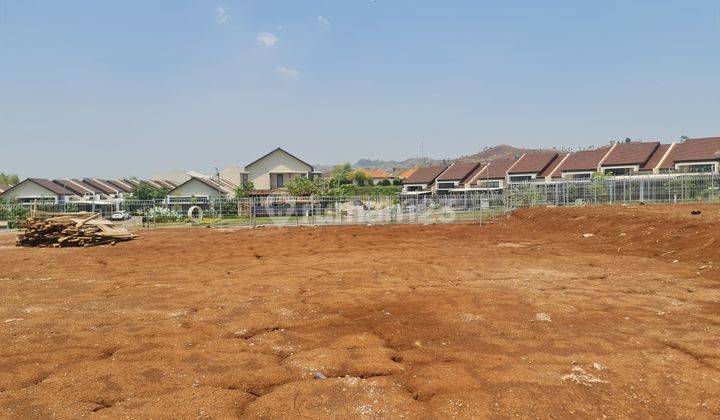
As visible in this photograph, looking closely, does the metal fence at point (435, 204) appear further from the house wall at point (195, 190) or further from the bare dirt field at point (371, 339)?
the bare dirt field at point (371, 339)

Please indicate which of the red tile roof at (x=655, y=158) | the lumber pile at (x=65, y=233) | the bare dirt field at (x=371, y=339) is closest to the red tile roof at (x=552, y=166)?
the red tile roof at (x=655, y=158)

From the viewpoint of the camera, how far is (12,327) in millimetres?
5957

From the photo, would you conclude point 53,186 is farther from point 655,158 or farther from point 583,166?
point 655,158

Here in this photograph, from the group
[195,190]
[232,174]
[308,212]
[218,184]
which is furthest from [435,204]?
[232,174]

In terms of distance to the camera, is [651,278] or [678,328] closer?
[678,328]

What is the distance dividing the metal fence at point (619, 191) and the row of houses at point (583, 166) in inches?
357

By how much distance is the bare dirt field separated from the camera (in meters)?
3.75

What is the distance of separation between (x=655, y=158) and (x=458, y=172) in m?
25.7

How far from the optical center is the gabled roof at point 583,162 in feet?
176

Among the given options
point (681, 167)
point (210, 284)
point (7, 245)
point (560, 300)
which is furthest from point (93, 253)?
point (681, 167)

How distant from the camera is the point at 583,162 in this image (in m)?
55.4

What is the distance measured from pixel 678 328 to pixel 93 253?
1619 cm

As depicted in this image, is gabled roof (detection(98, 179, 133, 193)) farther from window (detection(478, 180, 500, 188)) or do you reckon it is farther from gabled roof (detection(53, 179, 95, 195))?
window (detection(478, 180, 500, 188))

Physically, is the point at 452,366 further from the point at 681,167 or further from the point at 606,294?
the point at 681,167
